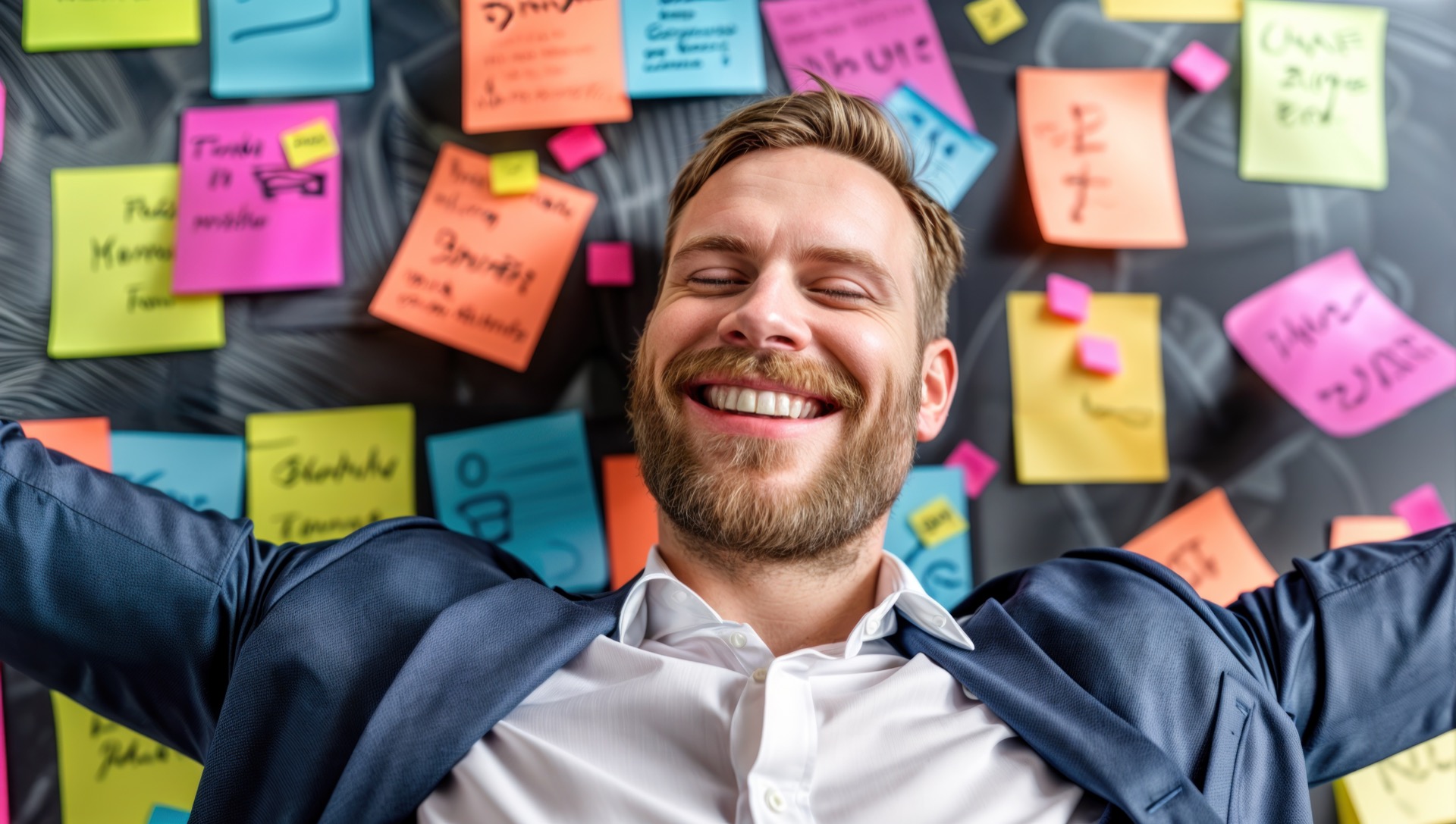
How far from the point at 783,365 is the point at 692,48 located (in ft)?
1.63

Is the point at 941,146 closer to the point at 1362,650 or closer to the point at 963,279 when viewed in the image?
the point at 963,279

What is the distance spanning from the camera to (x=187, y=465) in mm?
1064

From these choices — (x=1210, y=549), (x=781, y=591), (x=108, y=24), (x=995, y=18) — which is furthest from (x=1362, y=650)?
(x=108, y=24)

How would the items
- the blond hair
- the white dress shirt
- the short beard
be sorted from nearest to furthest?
the white dress shirt, the short beard, the blond hair

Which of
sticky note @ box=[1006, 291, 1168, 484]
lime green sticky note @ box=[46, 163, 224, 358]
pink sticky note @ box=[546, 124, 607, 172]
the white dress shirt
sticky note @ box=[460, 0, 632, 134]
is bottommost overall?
the white dress shirt

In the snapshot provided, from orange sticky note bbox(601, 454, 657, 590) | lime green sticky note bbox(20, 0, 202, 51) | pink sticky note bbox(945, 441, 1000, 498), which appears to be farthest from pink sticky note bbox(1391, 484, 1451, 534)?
lime green sticky note bbox(20, 0, 202, 51)

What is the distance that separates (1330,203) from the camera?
125cm

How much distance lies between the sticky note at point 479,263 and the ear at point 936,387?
1.45ft

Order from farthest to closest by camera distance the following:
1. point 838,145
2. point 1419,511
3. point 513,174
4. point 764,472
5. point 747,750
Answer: point 1419,511, point 513,174, point 838,145, point 764,472, point 747,750

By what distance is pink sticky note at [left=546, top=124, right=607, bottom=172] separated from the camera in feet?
3.71

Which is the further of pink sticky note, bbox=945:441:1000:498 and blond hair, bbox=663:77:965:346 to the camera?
pink sticky note, bbox=945:441:1000:498

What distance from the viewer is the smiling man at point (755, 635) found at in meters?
0.77

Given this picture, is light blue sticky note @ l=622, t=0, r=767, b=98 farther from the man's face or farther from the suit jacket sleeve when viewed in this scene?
the suit jacket sleeve

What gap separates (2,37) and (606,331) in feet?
2.52
